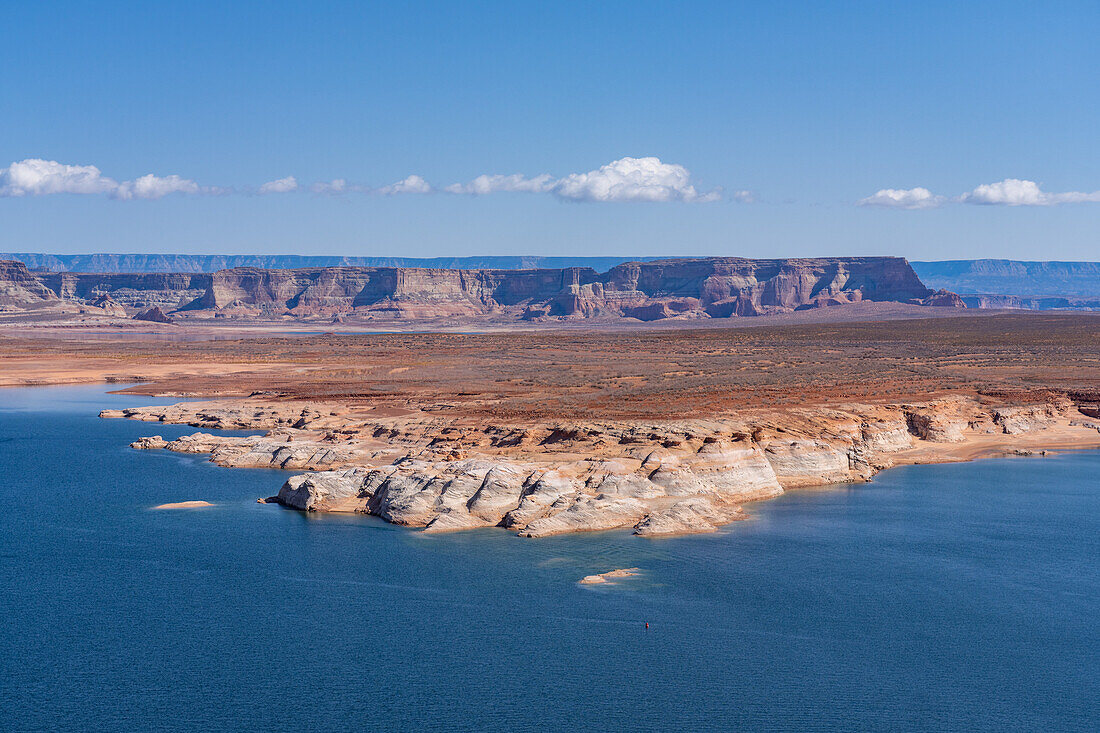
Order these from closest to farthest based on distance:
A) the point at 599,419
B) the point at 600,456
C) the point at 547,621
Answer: the point at 547,621 < the point at 600,456 < the point at 599,419

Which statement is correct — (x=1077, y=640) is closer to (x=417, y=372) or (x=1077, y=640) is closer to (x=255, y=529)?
(x=255, y=529)

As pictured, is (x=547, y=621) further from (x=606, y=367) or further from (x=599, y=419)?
(x=606, y=367)

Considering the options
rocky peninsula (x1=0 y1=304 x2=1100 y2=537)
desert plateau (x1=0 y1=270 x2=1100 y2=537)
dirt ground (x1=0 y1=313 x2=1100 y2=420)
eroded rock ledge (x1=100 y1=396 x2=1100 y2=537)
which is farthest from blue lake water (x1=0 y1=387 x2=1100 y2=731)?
dirt ground (x1=0 y1=313 x2=1100 y2=420)

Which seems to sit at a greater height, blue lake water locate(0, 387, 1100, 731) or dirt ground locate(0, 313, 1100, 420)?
dirt ground locate(0, 313, 1100, 420)

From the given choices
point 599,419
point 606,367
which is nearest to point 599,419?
point 599,419

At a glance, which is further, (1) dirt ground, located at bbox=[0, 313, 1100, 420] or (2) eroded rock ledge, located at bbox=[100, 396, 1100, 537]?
(1) dirt ground, located at bbox=[0, 313, 1100, 420]

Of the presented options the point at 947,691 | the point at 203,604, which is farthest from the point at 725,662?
the point at 203,604

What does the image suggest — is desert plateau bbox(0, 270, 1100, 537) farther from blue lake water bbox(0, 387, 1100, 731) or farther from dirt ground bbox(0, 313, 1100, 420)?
blue lake water bbox(0, 387, 1100, 731)
